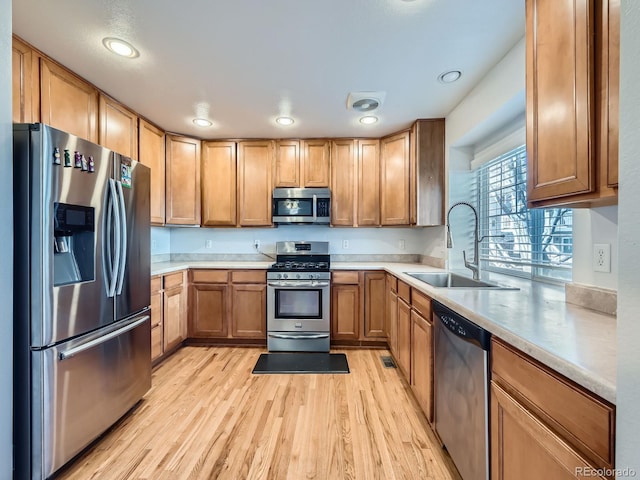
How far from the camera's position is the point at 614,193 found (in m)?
0.85

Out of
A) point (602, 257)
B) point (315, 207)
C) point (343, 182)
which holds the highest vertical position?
point (343, 182)

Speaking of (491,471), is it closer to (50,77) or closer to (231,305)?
(231,305)

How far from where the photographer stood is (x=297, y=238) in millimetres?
3664

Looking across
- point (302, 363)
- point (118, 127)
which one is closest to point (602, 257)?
point (302, 363)

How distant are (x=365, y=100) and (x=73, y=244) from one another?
7.33ft

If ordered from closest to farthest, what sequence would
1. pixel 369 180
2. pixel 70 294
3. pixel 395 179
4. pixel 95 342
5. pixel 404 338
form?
pixel 70 294, pixel 95 342, pixel 404 338, pixel 395 179, pixel 369 180

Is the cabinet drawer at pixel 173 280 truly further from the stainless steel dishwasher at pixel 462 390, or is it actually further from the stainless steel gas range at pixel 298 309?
the stainless steel dishwasher at pixel 462 390

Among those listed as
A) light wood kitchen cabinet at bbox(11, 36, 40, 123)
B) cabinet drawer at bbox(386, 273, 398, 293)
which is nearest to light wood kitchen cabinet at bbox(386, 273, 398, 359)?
cabinet drawer at bbox(386, 273, 398, 293)

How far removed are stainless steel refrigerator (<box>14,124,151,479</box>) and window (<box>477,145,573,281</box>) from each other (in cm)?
250

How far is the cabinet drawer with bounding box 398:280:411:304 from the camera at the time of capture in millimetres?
2221

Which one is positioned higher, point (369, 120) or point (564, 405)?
point (369, 120)

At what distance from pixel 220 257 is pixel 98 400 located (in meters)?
2.19

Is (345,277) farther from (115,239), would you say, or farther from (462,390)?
(115,239)

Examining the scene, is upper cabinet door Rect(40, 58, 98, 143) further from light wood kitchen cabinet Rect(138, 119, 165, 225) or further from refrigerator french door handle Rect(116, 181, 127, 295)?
refrigerator french door handle Rect(116, 181, 127, 295)
